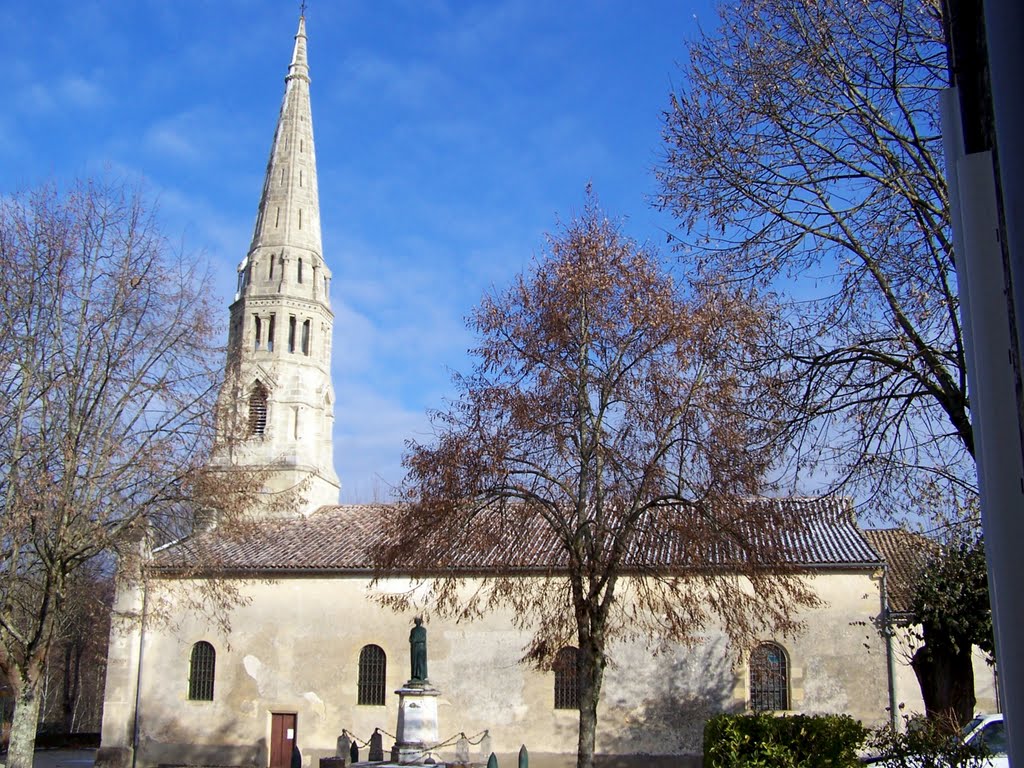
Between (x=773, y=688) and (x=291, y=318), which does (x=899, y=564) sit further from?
(x=291, y=318)

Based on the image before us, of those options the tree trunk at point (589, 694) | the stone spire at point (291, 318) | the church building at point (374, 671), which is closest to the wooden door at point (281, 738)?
the church building at point (374, 671)

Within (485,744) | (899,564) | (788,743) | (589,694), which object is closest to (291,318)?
(485,744)

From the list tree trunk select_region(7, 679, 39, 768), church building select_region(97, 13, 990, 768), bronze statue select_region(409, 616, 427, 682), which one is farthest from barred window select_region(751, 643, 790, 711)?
tree trunk select_region(7, 679, 39, 768)

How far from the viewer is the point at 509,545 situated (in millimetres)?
19562

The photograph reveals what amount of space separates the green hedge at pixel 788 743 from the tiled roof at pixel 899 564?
8506 mm

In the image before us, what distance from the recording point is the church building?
2550 centimetres

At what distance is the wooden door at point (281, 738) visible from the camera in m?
28.0

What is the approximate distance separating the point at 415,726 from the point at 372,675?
9665 millimetres

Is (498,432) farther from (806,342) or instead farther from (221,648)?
(221,648)

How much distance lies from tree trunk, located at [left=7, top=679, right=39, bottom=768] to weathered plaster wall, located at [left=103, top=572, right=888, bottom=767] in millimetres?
6979

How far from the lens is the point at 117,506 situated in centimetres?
1780

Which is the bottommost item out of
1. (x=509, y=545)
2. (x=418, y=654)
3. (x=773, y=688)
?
(x=773, y=688)

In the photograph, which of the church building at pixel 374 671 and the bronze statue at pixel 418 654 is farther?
the church building at pixel 374 671

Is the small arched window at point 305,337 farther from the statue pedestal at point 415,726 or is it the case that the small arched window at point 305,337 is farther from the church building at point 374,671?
the statue pedestal at point 415,726
